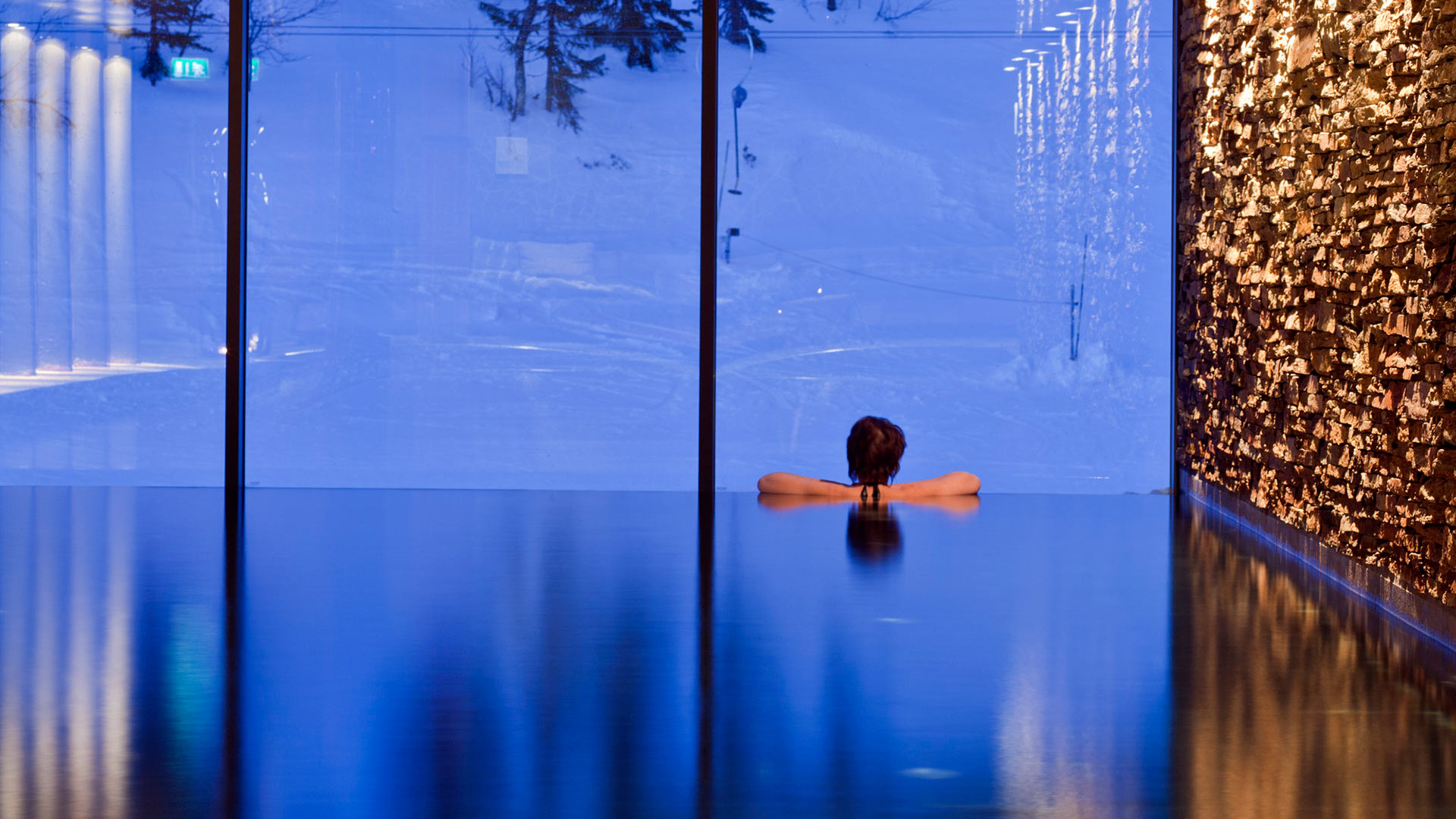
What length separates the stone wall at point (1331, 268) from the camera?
10.6ft

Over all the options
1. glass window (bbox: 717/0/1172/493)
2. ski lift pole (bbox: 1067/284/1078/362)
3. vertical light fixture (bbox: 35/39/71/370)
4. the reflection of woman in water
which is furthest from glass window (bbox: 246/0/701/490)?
ski lift pole (bbox: 1067/284/1078/362)

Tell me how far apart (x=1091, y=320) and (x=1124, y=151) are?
71 centimetres

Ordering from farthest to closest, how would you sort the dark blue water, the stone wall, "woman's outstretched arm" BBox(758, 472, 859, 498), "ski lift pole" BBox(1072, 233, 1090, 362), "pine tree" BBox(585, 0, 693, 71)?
"ski lift pole" BBox(1072, 233, 1090, 362)
"pine tree" BBox(585, 0, 693, 71)
"woman's outstretched arm" BBox(758, 472, 859, 498)
the stone wall
the dark blue water

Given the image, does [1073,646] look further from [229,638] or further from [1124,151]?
[1124,151]

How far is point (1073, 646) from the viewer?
10.7ft

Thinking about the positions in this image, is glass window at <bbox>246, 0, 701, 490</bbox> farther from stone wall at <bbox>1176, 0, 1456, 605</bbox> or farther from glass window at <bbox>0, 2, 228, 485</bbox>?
stone wall at <bbox>1176, 0, 1456, 605</bbox>

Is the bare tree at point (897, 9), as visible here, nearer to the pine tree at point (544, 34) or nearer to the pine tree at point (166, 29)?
the pine tree at point (544, 34)

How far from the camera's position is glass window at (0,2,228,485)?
6.38 metres

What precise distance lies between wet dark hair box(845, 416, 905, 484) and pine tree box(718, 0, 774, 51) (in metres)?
1.82

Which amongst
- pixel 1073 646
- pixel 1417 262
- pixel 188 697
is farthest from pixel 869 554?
pixel 188 697

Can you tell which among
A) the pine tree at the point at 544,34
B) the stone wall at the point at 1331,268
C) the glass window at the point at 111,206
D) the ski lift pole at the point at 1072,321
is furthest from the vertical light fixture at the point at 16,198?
the stone wall at the point at 1331,268

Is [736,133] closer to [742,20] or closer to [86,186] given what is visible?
[742,20]

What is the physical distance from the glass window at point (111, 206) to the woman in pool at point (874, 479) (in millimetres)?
2514

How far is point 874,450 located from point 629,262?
59.1 inches
